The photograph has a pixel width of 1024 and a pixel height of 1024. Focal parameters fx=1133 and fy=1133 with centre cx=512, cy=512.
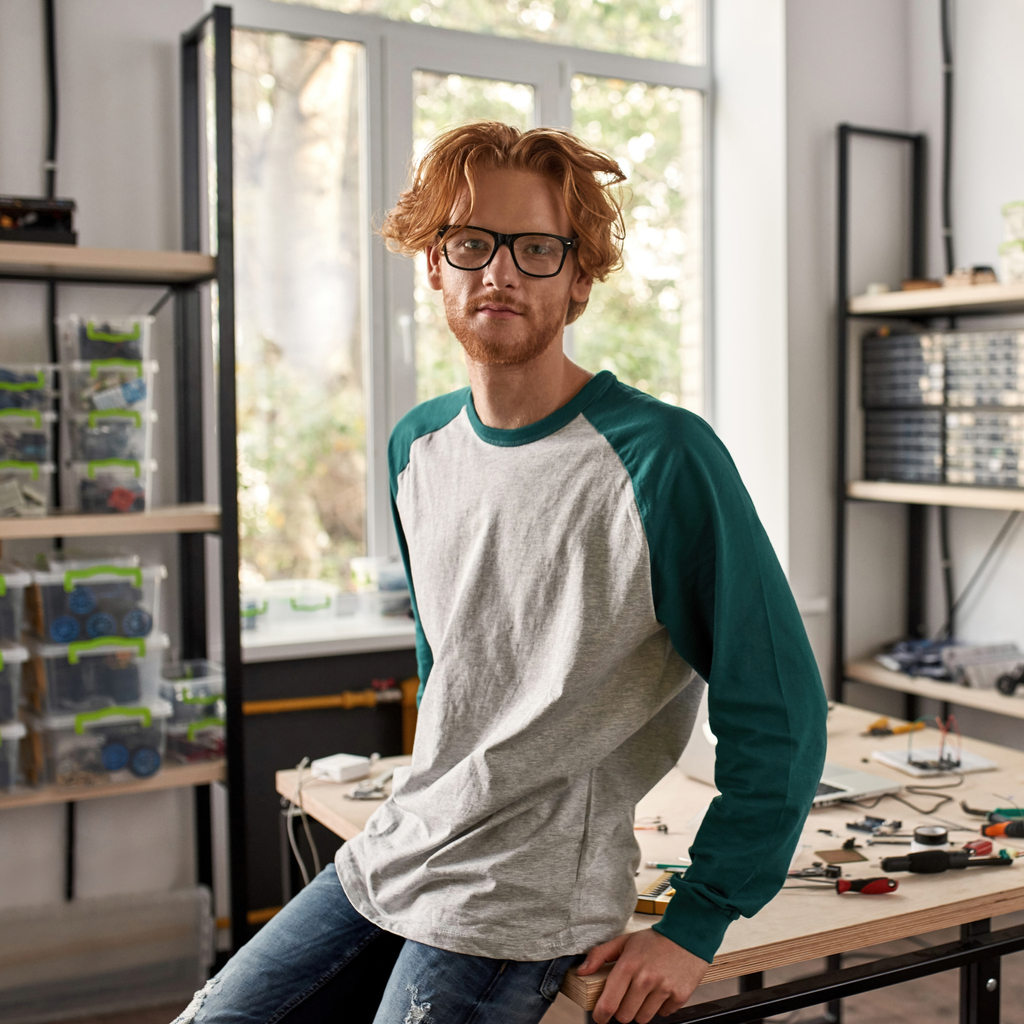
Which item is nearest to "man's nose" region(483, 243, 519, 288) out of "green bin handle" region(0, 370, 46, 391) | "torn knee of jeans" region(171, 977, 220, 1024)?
"torn knee of jeans" region(171, 977, 220, 1024)

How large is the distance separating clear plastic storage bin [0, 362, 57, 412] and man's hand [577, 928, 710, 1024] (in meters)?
1.72

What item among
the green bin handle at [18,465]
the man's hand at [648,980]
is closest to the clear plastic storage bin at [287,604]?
the green bin handle at [18,465]

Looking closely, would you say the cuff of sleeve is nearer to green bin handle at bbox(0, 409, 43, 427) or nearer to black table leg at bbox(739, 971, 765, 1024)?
black table leg at bbox(739, 971, 765, 1024)

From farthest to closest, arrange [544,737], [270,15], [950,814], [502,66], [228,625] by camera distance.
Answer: [502,66]
[270,15]
[228,625]
[950,814]
[544,737]

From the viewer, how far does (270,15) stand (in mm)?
2928

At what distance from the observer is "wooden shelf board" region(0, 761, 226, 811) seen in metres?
2.28

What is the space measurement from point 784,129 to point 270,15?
1.47m

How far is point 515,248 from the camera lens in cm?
124

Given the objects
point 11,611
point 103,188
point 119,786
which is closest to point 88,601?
point 11,611

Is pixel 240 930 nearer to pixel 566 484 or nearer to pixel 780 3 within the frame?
pixel 566 484

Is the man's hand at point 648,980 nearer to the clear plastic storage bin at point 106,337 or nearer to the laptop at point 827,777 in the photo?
the laptop at point 827,777

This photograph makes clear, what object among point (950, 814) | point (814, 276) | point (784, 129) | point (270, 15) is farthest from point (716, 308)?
point (950, 814)

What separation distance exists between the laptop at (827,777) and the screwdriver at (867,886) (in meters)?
0.31

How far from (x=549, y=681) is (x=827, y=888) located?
1.48 feet
